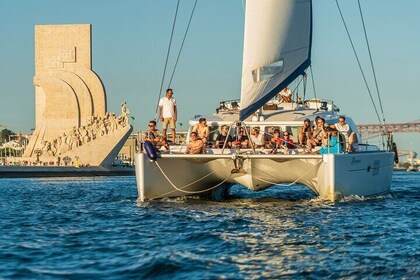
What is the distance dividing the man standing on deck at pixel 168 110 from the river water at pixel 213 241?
7.22 ft

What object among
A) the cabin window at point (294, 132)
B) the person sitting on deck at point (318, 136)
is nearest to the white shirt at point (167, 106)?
the cabin window at point (294, 132)

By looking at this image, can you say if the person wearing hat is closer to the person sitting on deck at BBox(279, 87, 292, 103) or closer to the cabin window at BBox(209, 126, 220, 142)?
the cabin window at BBox(209, 126, 220, 142)

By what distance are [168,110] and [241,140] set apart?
6.87 feet

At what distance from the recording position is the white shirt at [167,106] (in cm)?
2558

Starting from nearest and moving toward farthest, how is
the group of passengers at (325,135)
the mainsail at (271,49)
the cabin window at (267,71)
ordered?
the group of passengers at (325,135), the mainsail at (271,49), the cabin window at (267,71)

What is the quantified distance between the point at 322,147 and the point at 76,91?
106 metres

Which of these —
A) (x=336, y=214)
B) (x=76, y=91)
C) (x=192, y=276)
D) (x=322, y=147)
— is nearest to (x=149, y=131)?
(x=322, y=147)

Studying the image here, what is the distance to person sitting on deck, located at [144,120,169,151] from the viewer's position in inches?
992

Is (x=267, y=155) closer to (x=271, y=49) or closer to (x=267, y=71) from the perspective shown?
(x=267, y=71)

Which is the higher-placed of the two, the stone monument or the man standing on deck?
the stone monument

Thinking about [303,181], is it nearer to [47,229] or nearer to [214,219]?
[214,219]

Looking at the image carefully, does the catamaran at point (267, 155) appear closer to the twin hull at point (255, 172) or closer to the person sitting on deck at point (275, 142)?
the twin hull at point (255, 172)

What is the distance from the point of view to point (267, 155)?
2325 cm

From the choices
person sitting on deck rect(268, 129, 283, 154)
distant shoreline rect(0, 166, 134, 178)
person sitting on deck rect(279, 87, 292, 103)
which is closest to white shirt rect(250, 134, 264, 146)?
person sitting on deck rect(268, 129, 283, 154)
